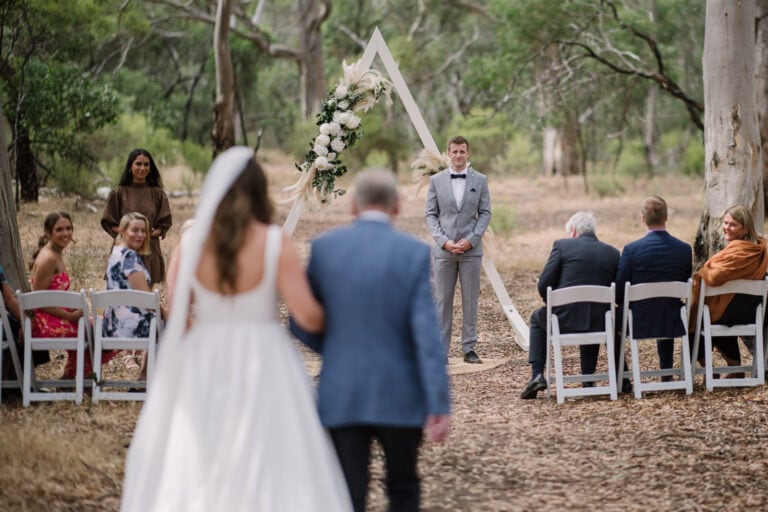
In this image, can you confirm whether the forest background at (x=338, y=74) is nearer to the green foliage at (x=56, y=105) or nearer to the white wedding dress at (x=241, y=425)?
the green foliage at (x=56, y=105)

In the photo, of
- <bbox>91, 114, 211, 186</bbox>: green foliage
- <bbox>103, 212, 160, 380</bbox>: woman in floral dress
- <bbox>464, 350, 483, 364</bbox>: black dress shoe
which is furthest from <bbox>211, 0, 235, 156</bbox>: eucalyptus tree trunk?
<bbox>103, 212, 160, 380</bbox>: woman in floral dress

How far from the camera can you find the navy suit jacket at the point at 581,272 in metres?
7.84

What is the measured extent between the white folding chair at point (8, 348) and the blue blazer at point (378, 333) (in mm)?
3912

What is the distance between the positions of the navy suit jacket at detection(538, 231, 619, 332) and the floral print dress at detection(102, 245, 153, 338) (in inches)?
115

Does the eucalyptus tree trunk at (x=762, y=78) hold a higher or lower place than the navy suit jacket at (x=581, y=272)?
higher

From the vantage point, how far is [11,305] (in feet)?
24.5

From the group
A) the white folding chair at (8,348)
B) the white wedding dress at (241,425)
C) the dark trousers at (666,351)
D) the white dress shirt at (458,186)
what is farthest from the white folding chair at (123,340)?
the dark trousers at (666,351)

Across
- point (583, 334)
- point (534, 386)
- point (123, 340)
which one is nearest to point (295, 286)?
point (123, 340)

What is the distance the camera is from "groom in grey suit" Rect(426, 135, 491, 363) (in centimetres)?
942

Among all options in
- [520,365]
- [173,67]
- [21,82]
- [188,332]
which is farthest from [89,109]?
[173,67]

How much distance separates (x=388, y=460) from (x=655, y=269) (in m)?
4.34

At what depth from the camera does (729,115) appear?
12.2 meters

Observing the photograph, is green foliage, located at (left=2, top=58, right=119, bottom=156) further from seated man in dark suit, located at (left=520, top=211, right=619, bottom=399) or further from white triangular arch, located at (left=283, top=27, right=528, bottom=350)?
seated man in dark suit, located at (left=520, top=211, right=619, bottom=399)

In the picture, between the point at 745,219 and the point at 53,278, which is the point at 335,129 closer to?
the point at 53,278
